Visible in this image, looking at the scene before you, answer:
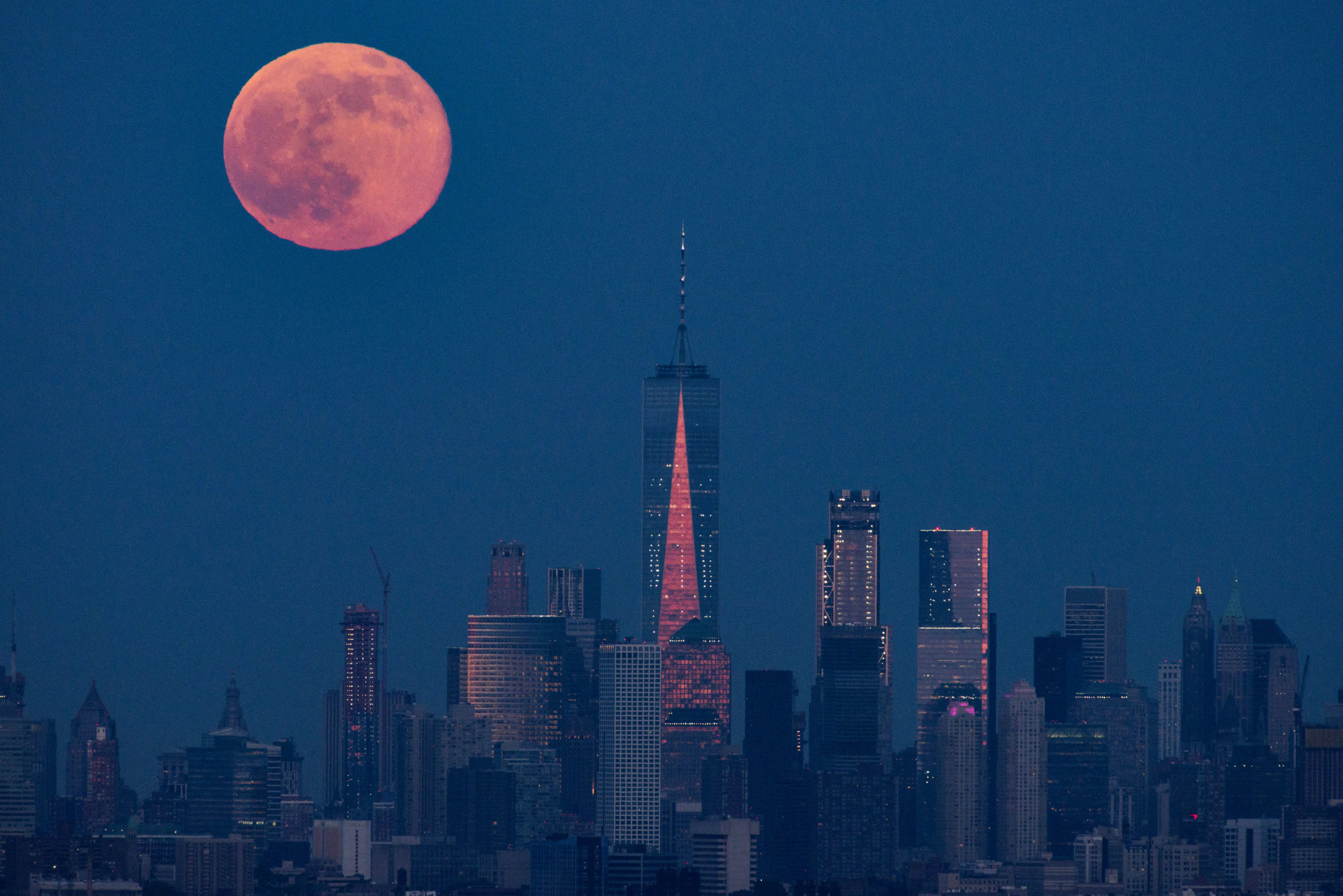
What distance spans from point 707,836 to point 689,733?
28.9 meters

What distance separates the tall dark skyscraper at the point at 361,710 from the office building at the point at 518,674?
6.28 m

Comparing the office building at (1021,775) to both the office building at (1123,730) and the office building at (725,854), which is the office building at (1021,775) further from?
the office building at (725,854)

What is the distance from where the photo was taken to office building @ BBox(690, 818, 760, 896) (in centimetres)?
10281

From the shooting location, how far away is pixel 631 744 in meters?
129

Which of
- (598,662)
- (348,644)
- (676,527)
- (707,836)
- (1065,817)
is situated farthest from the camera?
(676,527)

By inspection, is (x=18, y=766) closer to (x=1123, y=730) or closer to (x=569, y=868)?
(x=569, y=868)

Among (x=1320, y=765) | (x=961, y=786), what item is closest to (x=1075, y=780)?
(x=961, y=786)

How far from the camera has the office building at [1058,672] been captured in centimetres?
13188

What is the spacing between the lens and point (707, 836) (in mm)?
108375

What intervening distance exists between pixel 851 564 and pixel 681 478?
2148 centimetres

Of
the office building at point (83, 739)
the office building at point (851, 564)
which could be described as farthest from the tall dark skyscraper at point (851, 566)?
the office building at point (83, 739)

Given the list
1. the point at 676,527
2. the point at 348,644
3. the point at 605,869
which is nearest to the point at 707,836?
the point at 605,869

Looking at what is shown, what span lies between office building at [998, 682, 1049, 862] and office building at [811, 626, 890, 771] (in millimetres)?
5409

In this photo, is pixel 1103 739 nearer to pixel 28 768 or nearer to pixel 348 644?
pixel 348 644
